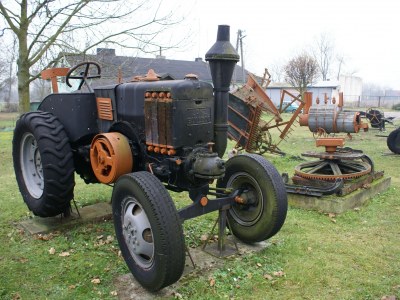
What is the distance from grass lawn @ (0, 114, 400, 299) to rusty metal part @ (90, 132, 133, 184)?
81 cm

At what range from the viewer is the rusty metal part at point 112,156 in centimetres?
364

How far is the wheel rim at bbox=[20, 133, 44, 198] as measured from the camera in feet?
15.5

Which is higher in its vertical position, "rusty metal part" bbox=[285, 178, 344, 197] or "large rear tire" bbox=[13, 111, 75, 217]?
"large rear tire" bbox=[13, 111, 75, 217]

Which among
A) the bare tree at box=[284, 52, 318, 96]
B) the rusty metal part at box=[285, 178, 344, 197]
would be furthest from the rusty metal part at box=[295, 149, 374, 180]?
the bare tree at box=[284, 52, 318, 96]

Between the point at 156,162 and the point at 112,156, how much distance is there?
40 centimetres

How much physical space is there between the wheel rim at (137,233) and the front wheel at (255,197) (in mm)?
1104

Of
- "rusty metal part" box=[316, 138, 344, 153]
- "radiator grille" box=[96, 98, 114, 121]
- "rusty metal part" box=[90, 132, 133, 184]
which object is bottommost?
"rusty metal part" box=[316, 138, 344, 153]

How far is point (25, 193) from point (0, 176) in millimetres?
3718

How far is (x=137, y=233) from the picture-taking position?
315cm

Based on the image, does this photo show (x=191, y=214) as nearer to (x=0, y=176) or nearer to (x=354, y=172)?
(x=354, y=172)

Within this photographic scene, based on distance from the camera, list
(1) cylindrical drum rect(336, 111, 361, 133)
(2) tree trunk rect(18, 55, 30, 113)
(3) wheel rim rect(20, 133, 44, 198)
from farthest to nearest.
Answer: (2) tree trunk rect(18, 55, 30, 113)
(1) cylindrical drum rect(336, 111, 361, 133)
(3) wheel rim rect(20, 133, 44, 198)

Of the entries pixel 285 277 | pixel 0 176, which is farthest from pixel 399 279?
pixel 0 176

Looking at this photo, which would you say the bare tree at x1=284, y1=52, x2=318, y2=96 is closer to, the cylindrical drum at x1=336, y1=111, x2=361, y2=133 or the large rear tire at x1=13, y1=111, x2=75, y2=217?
the cylindrical drum at x1=336, y1=111, x2=361, y2=133

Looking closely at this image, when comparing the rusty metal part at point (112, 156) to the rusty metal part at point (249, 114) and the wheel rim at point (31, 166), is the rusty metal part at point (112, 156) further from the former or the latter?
the rusty metal part at point (249, 114)
